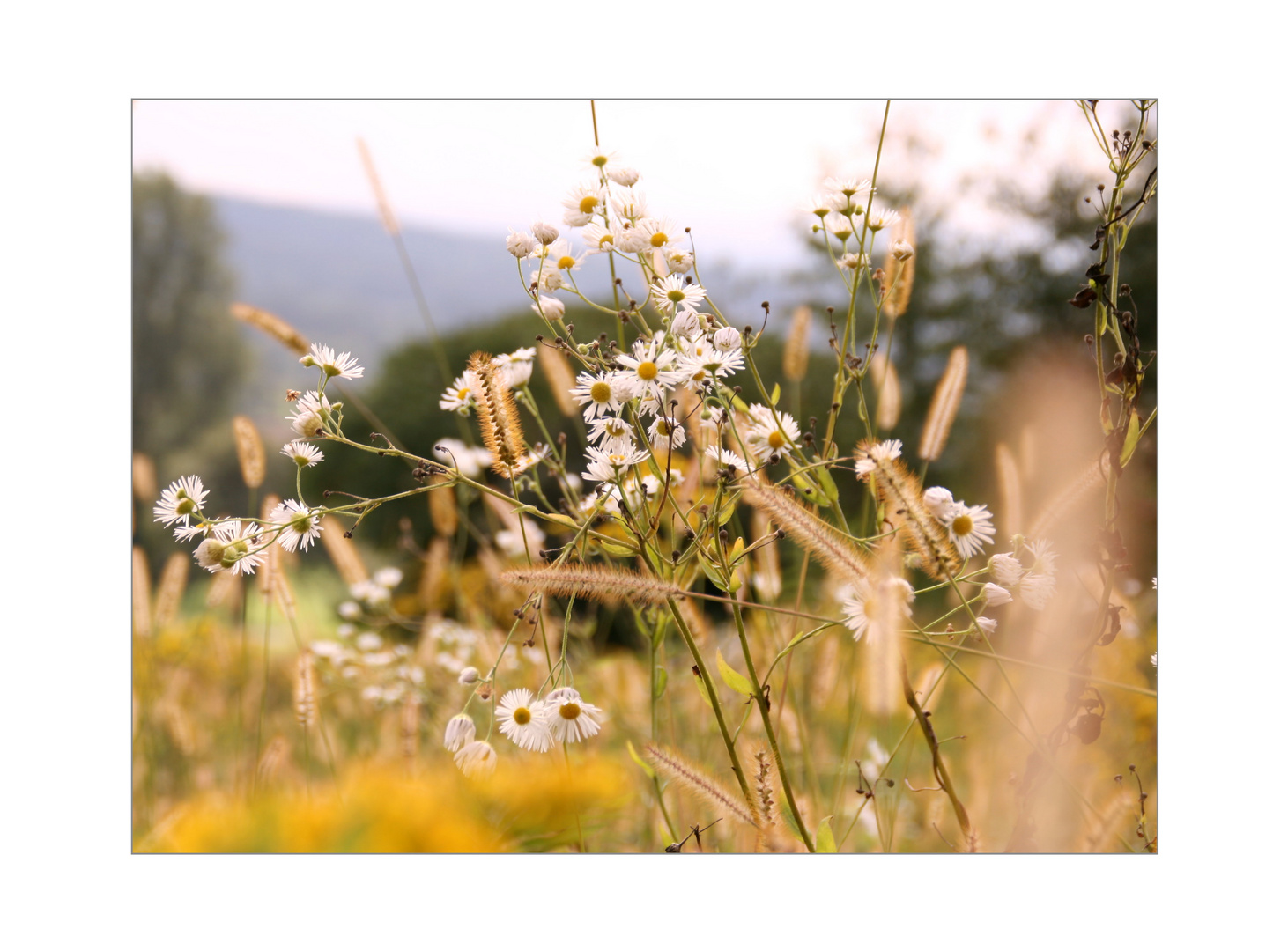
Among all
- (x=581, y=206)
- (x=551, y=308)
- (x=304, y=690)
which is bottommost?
(x=304, y=690)

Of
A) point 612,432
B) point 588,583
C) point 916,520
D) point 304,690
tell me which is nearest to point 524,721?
point 588,583

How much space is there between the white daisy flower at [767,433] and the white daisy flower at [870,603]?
14cm

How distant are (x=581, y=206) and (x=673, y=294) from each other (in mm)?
120

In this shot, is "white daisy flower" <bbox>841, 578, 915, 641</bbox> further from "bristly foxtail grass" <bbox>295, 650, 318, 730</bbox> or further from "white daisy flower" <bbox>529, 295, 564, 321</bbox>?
"bristly foxtail grass" <bbox>295, 650, 318, 730</bbox>

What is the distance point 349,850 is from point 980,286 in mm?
1380

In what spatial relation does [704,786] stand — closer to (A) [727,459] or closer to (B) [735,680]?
(B) [735,680]

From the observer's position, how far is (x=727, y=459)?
75 cm

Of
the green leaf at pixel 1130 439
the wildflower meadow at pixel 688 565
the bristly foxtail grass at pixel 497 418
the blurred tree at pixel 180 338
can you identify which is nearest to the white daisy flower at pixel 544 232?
the wildflower meadow at pixel 688 565

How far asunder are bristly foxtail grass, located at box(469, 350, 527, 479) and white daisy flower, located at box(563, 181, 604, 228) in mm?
159

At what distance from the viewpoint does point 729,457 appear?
0.75m

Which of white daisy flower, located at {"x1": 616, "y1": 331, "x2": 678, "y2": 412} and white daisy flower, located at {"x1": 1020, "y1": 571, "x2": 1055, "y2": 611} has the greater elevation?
white daisy flower, located at {"x1": 616, "y1": 331, "x2": 678, "y2": 412}

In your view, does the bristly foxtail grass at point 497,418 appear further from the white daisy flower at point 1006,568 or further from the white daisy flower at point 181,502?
the white daisy flower at point 1006,568

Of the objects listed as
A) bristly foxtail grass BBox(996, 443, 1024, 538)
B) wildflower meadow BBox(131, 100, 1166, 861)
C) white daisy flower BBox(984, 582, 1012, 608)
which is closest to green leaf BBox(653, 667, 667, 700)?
wildflower meadow BBox(131, 100, 1166, 861)

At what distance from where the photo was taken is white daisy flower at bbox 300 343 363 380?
2.53 ft
